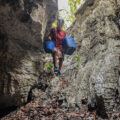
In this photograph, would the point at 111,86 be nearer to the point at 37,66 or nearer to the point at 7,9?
the point at 37,66

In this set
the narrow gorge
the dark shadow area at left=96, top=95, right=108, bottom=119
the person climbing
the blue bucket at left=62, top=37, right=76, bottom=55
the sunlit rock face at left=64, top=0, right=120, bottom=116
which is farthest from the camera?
the person climbing

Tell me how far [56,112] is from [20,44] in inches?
88.3

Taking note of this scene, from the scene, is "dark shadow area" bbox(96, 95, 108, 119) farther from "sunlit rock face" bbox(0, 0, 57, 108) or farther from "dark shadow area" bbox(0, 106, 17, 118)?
"dark shadow area" bbox(0, 106, 17, 118)

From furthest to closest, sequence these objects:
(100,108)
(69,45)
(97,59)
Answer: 1. (97,59)
2. (69,45)
3. (100,108)

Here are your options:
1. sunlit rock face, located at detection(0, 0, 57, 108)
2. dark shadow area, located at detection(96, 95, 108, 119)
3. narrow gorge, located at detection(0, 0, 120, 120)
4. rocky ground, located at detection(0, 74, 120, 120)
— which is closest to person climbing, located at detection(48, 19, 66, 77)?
narrow gorge, located at detection(0, 0, 120, 120)

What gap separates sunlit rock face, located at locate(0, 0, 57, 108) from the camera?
8.71ft

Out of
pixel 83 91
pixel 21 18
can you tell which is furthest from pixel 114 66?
pixel 21 18

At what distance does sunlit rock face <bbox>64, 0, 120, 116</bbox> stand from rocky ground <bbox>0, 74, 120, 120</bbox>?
0.17 m

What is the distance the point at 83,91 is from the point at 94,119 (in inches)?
42.5

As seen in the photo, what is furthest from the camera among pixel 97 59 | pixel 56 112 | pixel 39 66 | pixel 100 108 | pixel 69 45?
pixel 97 59

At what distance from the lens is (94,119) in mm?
2963

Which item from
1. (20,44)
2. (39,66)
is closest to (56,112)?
(39,66)

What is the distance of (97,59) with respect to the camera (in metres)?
4.52

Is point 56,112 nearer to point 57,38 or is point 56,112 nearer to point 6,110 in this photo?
point 6,110
